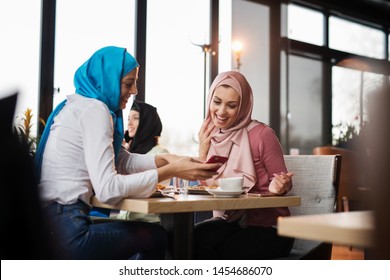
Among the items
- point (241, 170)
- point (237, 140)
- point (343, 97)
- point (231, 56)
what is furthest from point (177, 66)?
point (241, 170)

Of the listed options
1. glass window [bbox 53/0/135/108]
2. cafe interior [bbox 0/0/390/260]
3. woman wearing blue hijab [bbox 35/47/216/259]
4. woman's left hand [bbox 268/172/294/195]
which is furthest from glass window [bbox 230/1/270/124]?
woman wearing blue hijab [bbox 35/47/216/259]

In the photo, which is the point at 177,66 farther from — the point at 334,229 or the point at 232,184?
the point at 334,229

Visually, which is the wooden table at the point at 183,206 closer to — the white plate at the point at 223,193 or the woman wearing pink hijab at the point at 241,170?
the white plate at the point at 223,193

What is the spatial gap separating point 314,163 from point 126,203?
0.94m

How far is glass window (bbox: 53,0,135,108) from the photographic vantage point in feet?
17.4

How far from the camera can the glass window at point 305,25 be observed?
25.9ft

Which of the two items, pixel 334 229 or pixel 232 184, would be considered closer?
pixel 334 229

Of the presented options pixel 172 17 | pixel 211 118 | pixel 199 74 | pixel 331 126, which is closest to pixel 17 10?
pixel 172 17

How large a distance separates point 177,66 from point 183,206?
4.66 m

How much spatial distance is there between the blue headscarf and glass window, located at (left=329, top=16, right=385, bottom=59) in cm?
679

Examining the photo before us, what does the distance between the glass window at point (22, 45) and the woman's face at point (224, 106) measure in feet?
9.31

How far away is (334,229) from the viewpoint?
92 cm

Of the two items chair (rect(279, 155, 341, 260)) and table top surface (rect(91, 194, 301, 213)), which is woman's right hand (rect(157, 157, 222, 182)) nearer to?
table top surface (rect(91, 194, 301, 213))
